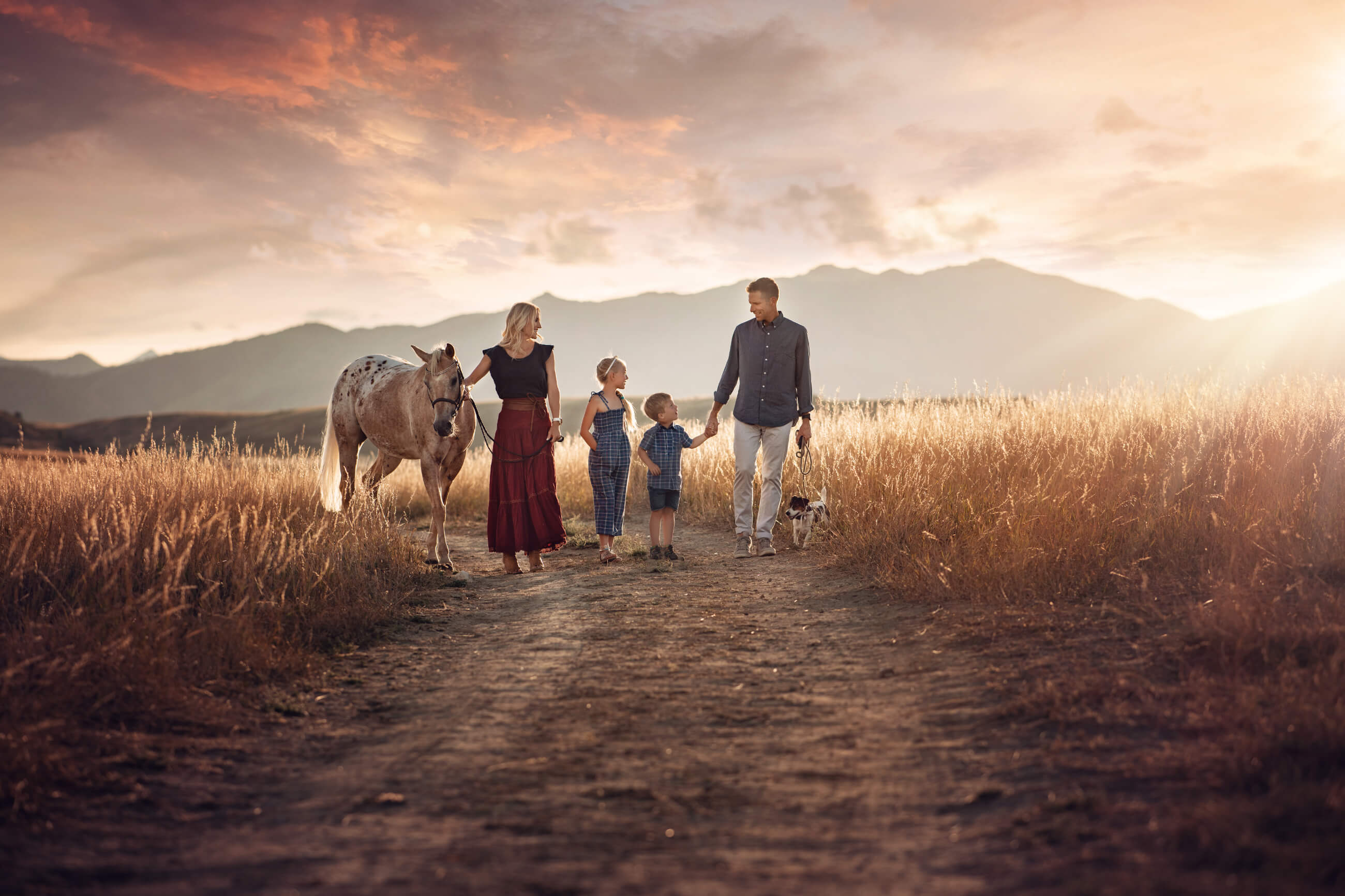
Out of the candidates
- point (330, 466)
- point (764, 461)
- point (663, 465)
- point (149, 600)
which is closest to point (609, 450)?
point (663, 465)

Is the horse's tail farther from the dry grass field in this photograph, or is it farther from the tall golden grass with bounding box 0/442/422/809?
the tall golden grass with bounding box 0/442/422/809

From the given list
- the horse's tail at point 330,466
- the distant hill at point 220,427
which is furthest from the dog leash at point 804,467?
the distant hill at point 220,427

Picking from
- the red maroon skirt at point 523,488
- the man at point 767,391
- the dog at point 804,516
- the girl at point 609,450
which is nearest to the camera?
the red maroon skirt at point 523,488

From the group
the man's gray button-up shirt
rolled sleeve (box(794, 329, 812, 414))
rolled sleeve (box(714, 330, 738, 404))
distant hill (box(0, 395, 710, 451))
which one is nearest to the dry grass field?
rolled sleeve (box(794, 329, 812, 414))

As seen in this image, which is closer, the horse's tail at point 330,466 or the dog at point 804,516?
the dog at point 804,516

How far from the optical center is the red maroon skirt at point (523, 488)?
7.16 meters

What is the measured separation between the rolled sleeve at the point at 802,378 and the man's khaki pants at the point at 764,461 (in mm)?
237

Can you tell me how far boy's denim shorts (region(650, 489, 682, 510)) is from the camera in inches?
297

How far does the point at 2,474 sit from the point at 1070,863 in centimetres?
945

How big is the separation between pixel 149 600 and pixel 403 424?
3.66 metres

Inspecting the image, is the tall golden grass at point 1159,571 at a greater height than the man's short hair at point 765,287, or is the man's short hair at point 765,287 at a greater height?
the man's short hair at point 765,287

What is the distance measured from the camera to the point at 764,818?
2369 millimetres

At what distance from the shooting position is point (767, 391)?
24.2 ft

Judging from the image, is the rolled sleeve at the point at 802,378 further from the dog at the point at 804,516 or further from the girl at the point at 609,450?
the girl at the point at 609,450
